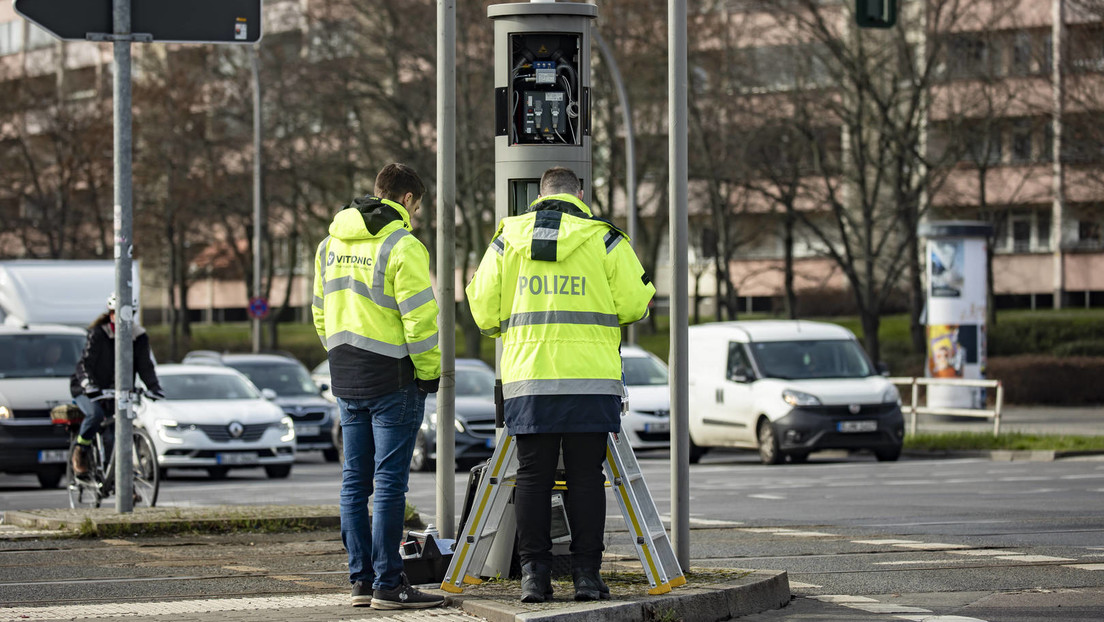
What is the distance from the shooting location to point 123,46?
1152cm

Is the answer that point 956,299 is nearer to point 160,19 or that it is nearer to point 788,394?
point 788,394

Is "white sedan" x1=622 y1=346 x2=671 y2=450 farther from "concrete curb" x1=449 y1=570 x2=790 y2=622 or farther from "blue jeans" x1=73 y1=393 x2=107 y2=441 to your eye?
"concrete curb" x1=449 y1=570 x2=790 y2=622

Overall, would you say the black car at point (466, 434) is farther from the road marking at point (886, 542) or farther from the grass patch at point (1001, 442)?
the road marking at point (886, 542)

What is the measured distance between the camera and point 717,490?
54.1 ft

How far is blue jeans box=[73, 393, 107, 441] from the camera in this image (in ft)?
45.6

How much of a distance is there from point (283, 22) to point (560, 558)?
38500 mm

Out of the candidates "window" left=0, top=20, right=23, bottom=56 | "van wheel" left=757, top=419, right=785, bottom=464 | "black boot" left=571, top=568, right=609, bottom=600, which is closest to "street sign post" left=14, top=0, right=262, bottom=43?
"black boot" left=571, top=568, right=609, bottom=600

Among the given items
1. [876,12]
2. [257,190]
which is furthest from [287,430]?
[257,190]

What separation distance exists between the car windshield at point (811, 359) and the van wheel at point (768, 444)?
73 centimetres

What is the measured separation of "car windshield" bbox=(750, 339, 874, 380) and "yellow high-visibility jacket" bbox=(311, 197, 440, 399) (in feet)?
48.6

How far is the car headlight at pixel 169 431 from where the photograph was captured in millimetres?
19703

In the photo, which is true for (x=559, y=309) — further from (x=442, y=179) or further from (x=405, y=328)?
(x=442, y=179)

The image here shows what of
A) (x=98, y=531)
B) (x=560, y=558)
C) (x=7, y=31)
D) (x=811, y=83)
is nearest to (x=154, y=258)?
(x=811, y=83)

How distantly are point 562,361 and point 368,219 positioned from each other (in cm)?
114
